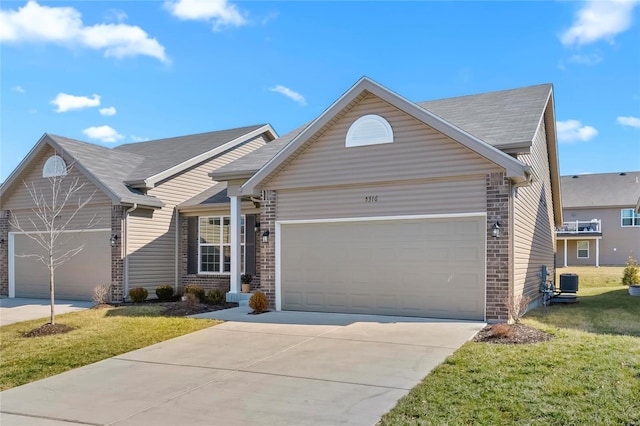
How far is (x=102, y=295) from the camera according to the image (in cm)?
1565

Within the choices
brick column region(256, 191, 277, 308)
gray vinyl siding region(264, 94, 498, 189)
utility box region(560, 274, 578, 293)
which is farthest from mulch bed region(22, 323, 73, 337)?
utility box region(560, 274, 578, 293)


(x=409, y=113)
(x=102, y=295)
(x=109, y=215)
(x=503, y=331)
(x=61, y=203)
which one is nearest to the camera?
(x=503, y=331)

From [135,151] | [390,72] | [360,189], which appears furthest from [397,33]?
[135,151]

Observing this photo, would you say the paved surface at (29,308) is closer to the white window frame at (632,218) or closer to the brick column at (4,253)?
the brick column at (4,253)

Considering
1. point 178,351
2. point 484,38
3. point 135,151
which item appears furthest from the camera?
point 135,151

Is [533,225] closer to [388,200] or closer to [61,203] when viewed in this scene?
[388,200]

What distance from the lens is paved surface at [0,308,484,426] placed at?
5.75 metres

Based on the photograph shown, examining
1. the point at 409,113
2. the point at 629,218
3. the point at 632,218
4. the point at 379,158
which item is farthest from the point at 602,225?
the point at 409,113

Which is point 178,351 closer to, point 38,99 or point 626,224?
A: point 38,99

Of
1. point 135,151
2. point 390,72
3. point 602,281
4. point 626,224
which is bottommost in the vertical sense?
point 602,281

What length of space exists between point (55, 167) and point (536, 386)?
17084 mm

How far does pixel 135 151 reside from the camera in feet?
75.1

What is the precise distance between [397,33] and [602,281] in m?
17.0

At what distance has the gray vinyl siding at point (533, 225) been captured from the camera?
39.3 feet
